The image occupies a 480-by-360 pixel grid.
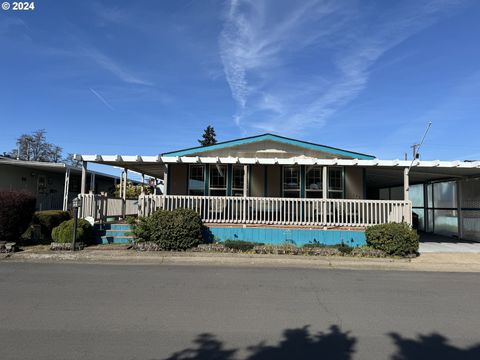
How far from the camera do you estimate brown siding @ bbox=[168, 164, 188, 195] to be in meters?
15.6

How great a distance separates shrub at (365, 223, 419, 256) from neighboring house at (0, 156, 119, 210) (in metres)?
11.1

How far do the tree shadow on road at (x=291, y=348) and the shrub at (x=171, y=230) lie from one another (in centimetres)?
695

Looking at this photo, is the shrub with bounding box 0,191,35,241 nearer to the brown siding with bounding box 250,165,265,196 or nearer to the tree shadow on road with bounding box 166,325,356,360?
the brown siding with bounding box 250,165,265,196

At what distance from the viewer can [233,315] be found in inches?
210

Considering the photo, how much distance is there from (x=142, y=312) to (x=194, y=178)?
10.7m

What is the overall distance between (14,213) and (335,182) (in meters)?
11.9

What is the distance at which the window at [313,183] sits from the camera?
15.2m

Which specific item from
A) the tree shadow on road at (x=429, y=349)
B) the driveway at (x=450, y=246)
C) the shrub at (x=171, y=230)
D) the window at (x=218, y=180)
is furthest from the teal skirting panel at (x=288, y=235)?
the tree shadow on road at (x=429, y=349)

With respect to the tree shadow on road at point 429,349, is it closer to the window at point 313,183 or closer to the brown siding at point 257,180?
the window at point 313,183

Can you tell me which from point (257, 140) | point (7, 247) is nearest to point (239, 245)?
point (257, 140)

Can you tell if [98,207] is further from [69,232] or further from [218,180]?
[218,180]

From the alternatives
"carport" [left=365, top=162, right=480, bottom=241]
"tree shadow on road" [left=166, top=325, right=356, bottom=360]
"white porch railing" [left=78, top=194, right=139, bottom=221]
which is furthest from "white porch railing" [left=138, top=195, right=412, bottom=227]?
"tree shadow on road" [left=166, top=325, right=356, bottom=360]

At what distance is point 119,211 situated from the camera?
15.8 meters

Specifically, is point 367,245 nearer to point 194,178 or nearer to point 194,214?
point 194,214
